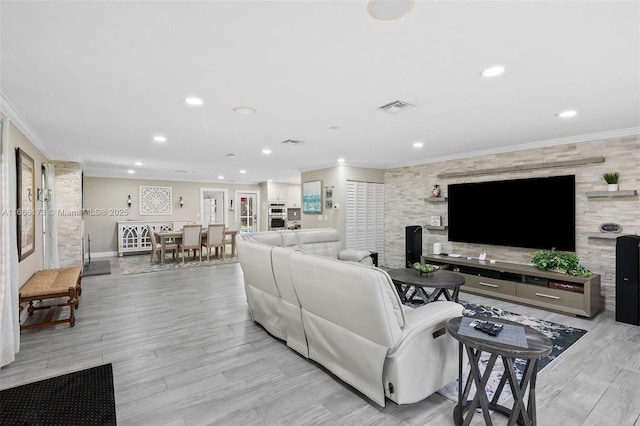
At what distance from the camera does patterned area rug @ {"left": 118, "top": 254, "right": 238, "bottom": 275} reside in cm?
707

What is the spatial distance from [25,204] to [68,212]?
2.78 meters

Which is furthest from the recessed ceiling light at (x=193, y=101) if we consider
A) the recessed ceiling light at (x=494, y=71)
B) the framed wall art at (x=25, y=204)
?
the recessed ceiling light at (x=494, y=71)

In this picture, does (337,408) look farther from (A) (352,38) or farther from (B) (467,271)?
(B) (467,271)

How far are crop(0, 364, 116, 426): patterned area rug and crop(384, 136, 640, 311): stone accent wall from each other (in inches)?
212

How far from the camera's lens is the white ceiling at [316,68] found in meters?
1.62

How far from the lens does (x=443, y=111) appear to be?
3.21 metres

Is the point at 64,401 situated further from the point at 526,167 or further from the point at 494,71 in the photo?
the point at 526,167

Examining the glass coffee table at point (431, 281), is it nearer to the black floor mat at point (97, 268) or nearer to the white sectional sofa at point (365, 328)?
the white sectional sofa at point (365, 328)

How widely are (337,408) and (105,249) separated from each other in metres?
9.32

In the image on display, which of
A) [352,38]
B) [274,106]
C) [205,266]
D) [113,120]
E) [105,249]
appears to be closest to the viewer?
[352,38]

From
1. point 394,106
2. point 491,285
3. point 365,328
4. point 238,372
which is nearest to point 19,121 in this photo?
point 238,372

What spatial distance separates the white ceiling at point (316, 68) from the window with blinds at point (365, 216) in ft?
8.52

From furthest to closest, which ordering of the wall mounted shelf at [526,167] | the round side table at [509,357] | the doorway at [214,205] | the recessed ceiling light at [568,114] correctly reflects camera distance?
1. the doorway at [214,205]
2. the wall mounted shelf at [526,167]
3. the recessed ceiling light at [568,114]
4. the round side table at [509,357]

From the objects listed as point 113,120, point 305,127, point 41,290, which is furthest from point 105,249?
point 305,127
